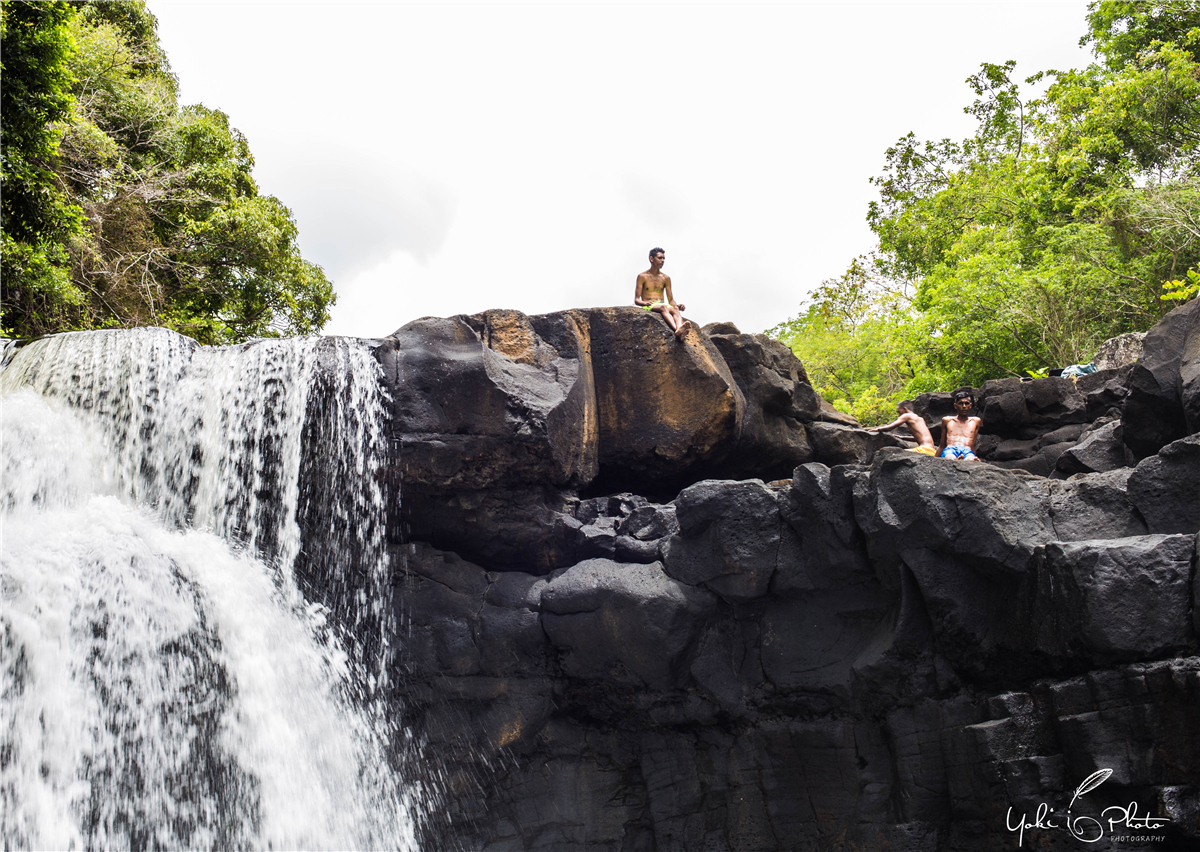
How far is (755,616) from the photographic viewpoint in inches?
295

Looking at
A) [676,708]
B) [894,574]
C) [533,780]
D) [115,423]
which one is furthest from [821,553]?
[115,423]

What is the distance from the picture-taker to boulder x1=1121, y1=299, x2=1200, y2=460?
7.66m

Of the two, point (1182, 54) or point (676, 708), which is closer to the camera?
point (676, 708)

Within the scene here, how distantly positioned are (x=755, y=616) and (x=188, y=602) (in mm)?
5151

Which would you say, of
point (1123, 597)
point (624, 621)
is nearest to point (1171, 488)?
point (1123, 597)

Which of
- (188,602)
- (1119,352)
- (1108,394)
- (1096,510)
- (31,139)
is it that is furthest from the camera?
(1119,352)

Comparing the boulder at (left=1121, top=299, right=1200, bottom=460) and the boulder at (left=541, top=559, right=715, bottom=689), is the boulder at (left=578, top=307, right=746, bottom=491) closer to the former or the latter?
the boulder at (left=541, top=559, right=715, bottom=689)

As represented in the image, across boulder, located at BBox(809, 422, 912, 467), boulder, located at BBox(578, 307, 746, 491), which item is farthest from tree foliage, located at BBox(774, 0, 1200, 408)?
boulder, located at BBox(578, 307, 746, 491)

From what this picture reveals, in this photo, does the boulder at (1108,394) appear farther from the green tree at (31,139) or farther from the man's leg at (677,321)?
the green tree at (31,139)

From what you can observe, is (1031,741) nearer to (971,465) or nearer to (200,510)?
(971,465)

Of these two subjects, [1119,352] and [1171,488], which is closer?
[1171,488]

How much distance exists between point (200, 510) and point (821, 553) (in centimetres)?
608

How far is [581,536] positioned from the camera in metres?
8.26
